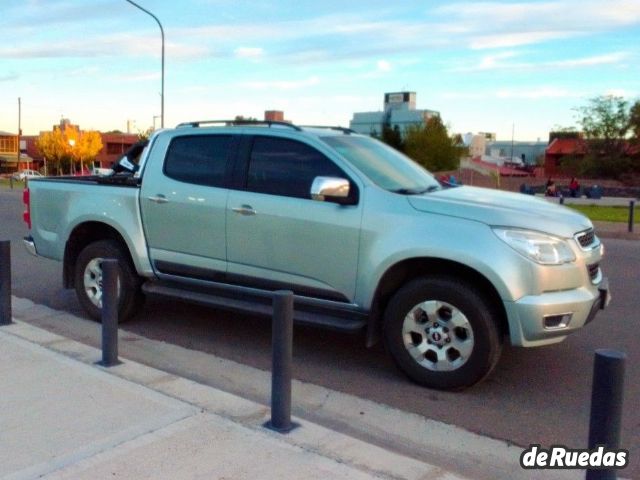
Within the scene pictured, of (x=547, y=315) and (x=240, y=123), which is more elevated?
(x=240, y=123)

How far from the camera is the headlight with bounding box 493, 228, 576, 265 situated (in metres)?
4.77

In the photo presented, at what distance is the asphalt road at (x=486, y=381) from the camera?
464cm

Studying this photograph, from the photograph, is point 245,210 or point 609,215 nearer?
point 245,210

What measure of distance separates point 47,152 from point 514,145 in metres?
84.5

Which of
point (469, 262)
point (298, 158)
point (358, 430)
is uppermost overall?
point (298, 158)

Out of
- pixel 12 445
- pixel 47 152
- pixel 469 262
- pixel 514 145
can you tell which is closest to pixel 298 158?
pixel 469 262

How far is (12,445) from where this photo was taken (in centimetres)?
390

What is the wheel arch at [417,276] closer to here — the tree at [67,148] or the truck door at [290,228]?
the truck door at [290,228]

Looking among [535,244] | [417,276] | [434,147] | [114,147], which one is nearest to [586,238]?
[535,244]

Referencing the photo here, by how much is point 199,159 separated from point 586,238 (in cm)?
323

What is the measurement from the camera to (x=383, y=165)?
593 cm

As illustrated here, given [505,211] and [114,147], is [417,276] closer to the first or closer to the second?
[505,211]

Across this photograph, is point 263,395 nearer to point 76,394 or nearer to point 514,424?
point 76,394

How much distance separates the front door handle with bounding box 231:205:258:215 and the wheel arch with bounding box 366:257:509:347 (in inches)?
48.4
